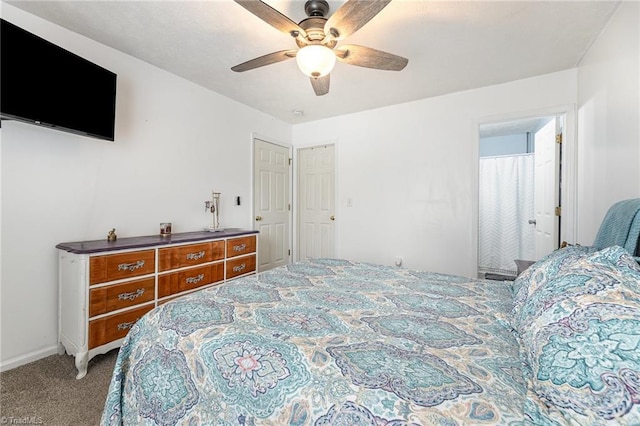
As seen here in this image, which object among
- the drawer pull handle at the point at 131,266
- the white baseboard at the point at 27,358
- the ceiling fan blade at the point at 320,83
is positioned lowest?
the white baseboard at the point at 27,358

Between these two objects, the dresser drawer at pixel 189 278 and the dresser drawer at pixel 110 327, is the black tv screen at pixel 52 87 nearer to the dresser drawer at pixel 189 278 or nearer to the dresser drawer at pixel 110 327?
→ the dresser drawer at pixel 189 278

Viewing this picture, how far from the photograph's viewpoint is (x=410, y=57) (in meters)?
2.43

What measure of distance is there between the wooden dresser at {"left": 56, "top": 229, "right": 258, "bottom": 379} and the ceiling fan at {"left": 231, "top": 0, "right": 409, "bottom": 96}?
1580mm

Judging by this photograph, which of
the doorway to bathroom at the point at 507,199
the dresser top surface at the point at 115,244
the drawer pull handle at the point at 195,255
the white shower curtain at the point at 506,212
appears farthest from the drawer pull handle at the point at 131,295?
the white shower curtain at the point at 506,212

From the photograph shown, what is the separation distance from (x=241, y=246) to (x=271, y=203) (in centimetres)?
125

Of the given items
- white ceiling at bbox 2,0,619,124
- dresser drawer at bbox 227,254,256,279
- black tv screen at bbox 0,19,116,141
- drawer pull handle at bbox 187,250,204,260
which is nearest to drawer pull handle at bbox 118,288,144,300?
drawer pull handle at bbox 187,250,204,260

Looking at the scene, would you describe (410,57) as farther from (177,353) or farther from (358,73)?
(177,353)

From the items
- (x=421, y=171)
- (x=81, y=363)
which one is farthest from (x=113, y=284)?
(x=421, y=171)

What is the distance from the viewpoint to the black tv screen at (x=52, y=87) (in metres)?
1.62

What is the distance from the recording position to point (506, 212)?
4480 millimetres

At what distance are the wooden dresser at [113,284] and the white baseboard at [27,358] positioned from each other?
0.21 feet

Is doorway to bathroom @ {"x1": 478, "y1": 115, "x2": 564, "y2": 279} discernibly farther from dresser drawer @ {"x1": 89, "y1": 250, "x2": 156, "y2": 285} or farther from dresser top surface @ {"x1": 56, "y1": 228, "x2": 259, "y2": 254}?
dresser drawer @ {"x1": 89, "y1": 250, "x2": 156, "y2": 285}

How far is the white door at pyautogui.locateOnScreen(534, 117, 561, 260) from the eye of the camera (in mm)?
2777

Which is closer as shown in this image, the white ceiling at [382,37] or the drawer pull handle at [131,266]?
the white ceiling at [382,37]
